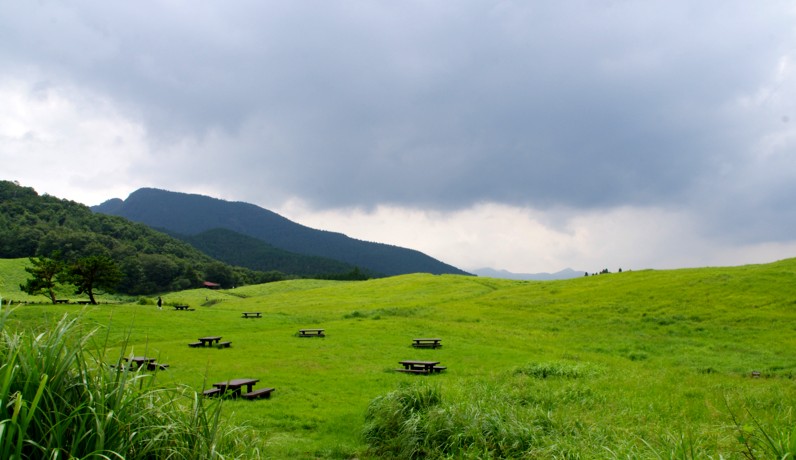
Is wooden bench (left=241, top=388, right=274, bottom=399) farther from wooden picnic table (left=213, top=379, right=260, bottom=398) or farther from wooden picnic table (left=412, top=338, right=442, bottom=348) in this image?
wooden picnic table (left=412, top=338, right=442, bottom=348)

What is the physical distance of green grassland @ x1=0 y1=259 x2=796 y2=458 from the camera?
1004 centimetres

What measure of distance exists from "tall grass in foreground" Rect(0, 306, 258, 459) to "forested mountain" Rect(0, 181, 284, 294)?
328ft

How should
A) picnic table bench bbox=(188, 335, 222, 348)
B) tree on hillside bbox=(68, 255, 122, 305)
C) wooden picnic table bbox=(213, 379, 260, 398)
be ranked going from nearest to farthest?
wooden picnic table bbox=(213, 379, 260, 398) < picnic table bench bbox=(188, 335, 222, 348) < tree on hillside bbox=(68, 255, 122, 305)

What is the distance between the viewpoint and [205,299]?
79.0m

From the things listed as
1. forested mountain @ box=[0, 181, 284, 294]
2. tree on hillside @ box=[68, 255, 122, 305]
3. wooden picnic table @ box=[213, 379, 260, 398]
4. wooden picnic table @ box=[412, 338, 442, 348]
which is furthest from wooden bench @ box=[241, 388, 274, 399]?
forested mountain @ box=[0, 181, 284, 294]

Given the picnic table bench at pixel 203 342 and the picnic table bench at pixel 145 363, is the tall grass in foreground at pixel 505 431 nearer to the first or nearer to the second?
the picnic table bench at pixel 145 363

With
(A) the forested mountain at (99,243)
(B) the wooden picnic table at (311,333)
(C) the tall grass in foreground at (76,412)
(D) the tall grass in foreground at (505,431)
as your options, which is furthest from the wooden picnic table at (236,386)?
(A) the forested mountain at (99,243)

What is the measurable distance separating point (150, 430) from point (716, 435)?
9689 mm

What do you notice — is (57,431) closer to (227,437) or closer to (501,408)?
(227,437)

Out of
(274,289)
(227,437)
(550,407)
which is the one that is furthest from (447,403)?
(274,289)

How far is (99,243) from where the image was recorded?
122m

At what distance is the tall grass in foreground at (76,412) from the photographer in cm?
475

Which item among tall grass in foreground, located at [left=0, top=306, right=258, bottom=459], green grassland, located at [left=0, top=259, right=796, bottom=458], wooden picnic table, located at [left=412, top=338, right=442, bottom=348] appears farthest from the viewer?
wooden picnic table, located at [left=412, top=338, right=442, bottom=348]

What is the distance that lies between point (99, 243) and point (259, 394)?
12579 centimetres
